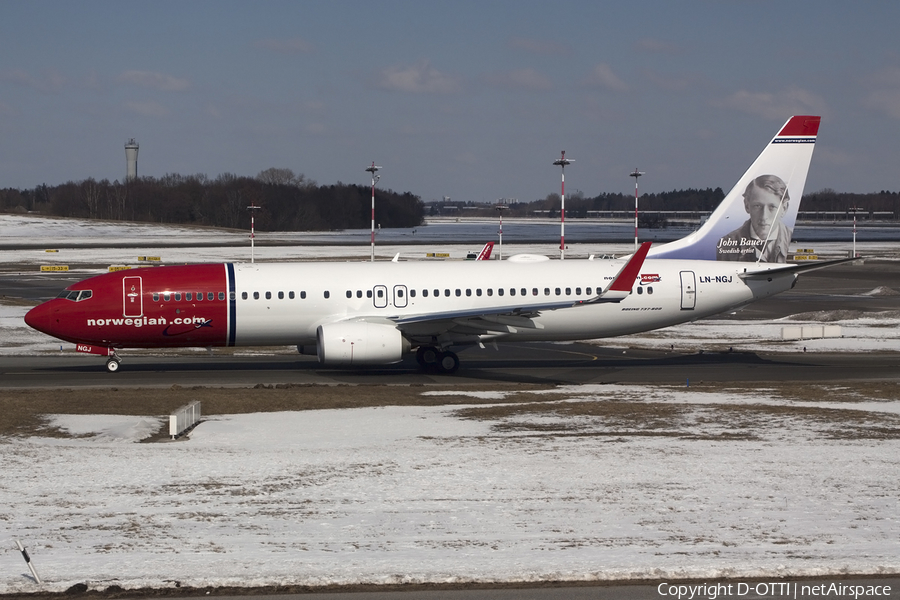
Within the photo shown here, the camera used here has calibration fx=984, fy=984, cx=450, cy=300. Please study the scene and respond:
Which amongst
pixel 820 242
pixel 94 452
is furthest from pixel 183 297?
pixel 820 242

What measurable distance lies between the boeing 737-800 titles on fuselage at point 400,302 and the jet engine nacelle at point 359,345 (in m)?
0.03

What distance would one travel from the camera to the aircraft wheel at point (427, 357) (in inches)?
1334

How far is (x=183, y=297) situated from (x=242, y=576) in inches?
813

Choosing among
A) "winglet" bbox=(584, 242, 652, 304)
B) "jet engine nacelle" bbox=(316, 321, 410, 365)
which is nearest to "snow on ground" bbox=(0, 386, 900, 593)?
"jet engine nacelle" bbox=(316, 321, 410, 365)

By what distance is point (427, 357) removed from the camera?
34.0 metres

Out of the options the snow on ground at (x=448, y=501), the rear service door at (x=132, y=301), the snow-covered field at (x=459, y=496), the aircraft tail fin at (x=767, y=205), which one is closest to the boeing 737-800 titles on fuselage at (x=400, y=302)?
the rear service door at (x=132, y=301)

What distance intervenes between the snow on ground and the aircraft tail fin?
42.1 feet

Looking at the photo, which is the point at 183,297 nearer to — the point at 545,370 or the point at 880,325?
the point at 545,370

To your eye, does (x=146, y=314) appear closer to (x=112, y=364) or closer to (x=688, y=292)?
(x=112, y=364)

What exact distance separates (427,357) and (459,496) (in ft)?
55.2

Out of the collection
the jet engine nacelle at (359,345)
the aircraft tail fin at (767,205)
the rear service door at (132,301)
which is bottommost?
the jet engine nacelle at (359,345)

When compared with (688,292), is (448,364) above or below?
below

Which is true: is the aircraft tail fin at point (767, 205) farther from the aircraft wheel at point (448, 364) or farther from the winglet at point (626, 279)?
the aircraft wheel at point (448, 364)

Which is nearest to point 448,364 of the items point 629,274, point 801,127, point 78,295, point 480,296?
point 480,296
